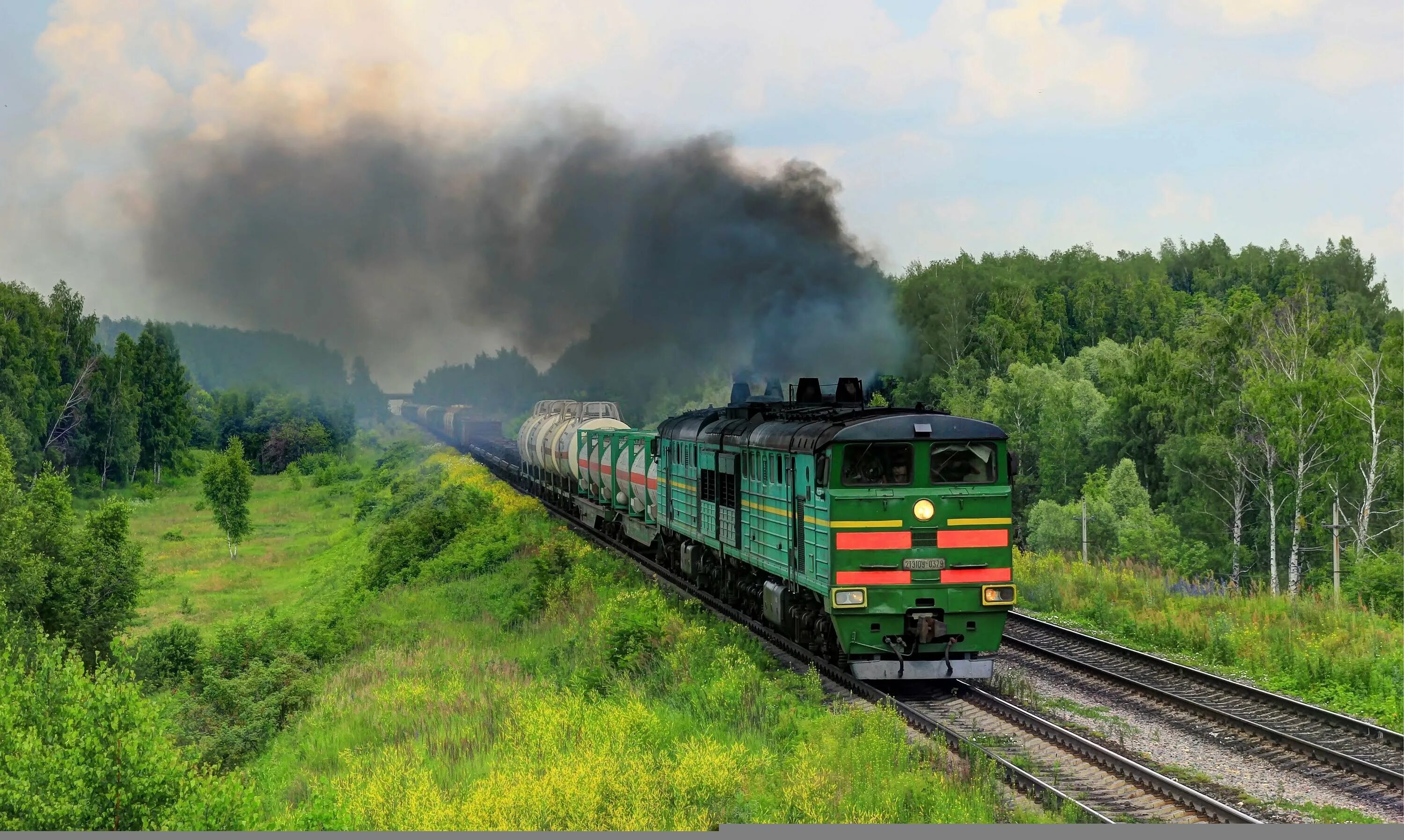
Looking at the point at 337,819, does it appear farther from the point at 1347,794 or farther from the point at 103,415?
the point at 103,415

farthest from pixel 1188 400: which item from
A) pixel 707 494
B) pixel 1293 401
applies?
pixel 707 494

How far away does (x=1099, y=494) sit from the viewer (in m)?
67.5

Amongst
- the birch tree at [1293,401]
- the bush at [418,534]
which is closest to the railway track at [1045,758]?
the bush at [418,534]

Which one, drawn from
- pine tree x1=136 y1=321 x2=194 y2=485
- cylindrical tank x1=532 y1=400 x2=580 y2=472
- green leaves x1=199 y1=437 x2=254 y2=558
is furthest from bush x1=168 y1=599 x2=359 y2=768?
pine tree x1=136 y1=321 x2=194 y2=485

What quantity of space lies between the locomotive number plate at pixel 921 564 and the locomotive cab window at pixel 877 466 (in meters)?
1.12

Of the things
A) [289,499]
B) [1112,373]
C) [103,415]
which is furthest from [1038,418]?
[103,415]

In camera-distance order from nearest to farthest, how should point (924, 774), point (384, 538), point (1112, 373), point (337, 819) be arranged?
1. point (337, 819)
2. point (924, 774)
3. point (384, 538)
4. point (1112, 373)

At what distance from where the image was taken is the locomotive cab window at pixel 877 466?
16953 millimetres

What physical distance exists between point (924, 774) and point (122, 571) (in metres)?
28.9

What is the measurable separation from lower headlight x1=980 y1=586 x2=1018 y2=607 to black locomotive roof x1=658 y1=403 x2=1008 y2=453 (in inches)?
88.6

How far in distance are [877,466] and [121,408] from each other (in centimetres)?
7124

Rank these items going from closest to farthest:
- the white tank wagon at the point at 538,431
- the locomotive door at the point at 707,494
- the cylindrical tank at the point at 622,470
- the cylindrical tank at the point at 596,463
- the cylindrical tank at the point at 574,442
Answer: the locomotive door at the point at 707,494 < the cylindrical tank at the point at 622,470 < the cylindrical tank at the point at 596,463 < the cylindrical tank at the point at 574,442 < the white tank wagon at the point at 538,431

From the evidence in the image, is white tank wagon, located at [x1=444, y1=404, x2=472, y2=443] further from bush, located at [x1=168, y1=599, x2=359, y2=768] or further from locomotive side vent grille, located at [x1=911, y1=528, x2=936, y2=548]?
locomotive side vent grille, located at [x1=911, y1=528, x2=936, y2=548]

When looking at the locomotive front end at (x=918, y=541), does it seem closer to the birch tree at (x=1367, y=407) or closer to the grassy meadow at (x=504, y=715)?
the grassy meadow at (x=504, y=715)
